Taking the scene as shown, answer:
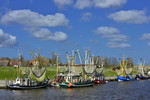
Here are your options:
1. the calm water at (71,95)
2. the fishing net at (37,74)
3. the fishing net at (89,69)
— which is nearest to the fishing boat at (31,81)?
the fishing net at (37,74)

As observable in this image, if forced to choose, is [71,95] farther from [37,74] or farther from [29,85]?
[37,74]

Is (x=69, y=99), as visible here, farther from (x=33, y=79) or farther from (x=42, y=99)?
(x=33, y=79)

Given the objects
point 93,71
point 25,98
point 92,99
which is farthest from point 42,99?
point 93,71

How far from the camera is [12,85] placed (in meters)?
94.0

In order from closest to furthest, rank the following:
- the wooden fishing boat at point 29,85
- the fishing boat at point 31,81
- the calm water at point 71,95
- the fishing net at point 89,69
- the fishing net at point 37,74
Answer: the calm water at point 71,95 → the wooden fishing boat at point 29,85 → the fishing boat at point 31,81 → the fishing net at point 37,74 → the fishing net at point 89,69

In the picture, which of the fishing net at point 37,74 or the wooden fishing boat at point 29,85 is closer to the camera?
the wooden fishing boat at point 29,85

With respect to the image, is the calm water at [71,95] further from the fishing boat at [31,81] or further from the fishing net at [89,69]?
the fishing net at [89,69]

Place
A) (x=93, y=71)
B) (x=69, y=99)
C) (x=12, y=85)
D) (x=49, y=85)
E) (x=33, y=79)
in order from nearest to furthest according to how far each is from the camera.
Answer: (x=69, y=99) → (x=12, y=85) → (x=33, y=79) → (x=49, y=85) → (x=93, y=71)

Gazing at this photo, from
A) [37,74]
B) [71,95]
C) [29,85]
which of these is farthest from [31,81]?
[71,95]

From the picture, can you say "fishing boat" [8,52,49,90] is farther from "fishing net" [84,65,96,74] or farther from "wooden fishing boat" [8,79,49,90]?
"fishing net" [84,65,96,74]

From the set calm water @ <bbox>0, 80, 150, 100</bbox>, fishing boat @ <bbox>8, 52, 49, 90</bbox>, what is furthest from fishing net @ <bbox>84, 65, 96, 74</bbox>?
calm water @ <bbox>0, 80, 150, 100</bbox>

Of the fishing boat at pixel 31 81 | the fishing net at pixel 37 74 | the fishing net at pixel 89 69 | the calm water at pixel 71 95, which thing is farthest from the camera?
the fishing net at pixel 89 69

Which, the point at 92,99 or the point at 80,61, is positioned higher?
the point at 80,61

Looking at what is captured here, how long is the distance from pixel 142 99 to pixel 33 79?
40.3 m
